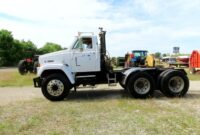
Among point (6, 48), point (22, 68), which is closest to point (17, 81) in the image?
point (22, 68)

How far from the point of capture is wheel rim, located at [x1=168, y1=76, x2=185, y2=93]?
1350 cm

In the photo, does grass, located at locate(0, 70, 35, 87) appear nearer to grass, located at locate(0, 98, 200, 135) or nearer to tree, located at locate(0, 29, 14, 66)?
grass, located at locate(0, 98, 200, 135)

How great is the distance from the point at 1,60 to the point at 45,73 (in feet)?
206

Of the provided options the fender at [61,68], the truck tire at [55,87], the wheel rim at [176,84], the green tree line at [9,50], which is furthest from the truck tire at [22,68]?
the green tree line at [9,50]

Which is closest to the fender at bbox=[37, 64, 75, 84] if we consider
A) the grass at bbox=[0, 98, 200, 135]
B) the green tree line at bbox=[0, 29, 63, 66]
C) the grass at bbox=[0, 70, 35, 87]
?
the grass at bbox=[0, 98, 200, 135]

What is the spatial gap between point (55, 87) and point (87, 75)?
1344 mm

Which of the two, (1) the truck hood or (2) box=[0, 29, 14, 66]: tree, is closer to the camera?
(1) the truck hood

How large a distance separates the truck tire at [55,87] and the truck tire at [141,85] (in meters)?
2.38

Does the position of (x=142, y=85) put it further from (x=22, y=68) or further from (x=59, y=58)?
(x=22, y=68)

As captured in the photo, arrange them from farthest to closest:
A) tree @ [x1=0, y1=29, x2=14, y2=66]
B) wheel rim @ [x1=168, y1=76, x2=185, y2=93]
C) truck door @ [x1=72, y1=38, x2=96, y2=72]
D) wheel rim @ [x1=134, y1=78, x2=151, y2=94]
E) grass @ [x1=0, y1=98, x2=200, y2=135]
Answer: tree @ [x1=0, y1=29, x2=14, y2=66] < wheel rim @ [x1=168, y1=76, x2=185, y2=93] < truck door @ [x1=72, y1=38, x2=96, y2=72] < wheel rim @ [x1=134, y1=78, x2=151, y2=94] < grass @ [x1=0, y1=98, x2=200, y2=135]

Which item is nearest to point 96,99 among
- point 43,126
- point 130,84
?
point 130,84

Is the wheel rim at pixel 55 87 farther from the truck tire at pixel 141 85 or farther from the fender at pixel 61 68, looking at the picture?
the truck tire at pixel 141 85

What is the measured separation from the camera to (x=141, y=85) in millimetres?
13258

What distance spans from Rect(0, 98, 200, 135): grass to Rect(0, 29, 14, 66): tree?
63.5 meters
